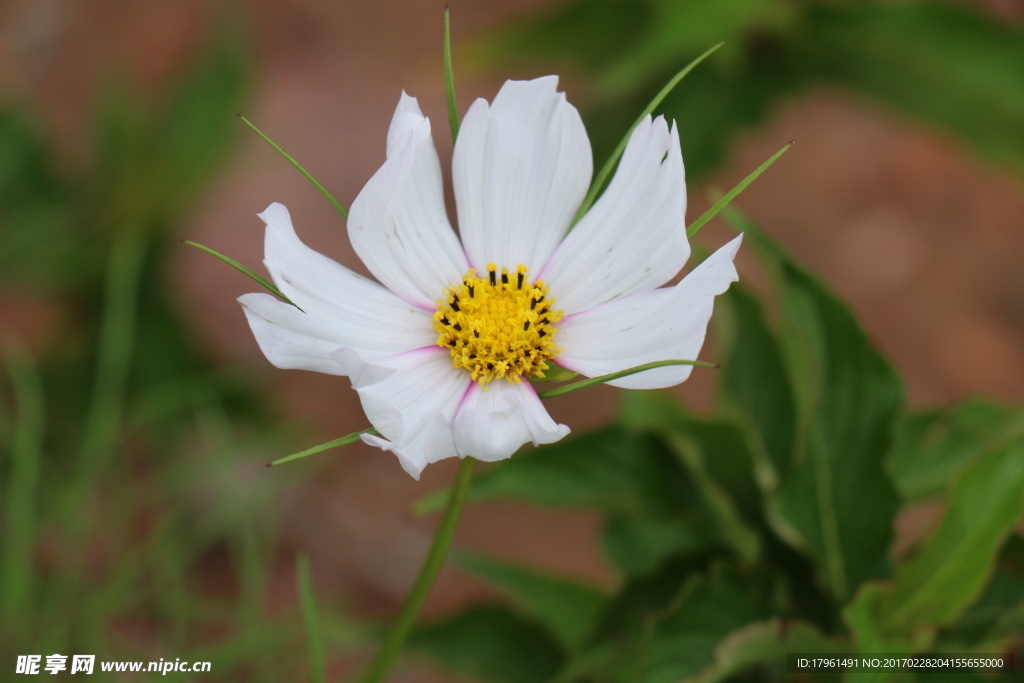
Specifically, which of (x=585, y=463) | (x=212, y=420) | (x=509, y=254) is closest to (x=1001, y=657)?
(x=585, y=463)

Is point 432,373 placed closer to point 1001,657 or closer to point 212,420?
point 1001,657

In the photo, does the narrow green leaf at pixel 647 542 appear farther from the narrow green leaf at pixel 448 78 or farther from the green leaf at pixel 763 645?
the narrow green leaf at pixel 448 78

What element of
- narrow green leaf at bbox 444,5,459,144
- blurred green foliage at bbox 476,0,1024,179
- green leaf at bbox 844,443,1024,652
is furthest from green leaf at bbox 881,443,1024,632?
blurred green foliage at bbox 476,0,1024,179

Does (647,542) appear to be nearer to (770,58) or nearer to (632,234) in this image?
(632,234)

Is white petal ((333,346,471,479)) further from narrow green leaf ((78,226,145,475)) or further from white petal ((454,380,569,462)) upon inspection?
narrow green leaf ((78,226,145,475))

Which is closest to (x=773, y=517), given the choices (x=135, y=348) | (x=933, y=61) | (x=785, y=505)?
(x=785, y=505)

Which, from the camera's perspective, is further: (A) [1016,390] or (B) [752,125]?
(A) [1016,390]
